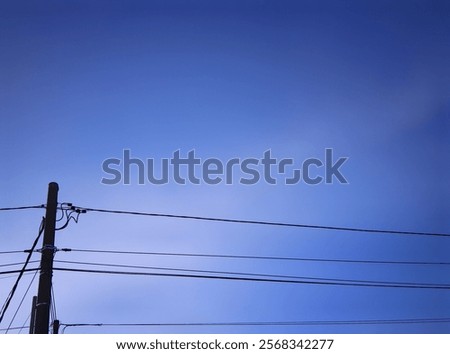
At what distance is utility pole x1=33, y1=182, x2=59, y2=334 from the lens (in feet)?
33.1

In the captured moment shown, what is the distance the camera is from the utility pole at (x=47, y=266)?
33.1 ft

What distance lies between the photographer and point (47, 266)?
34.4 feet

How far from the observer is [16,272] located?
1123 centimetres
